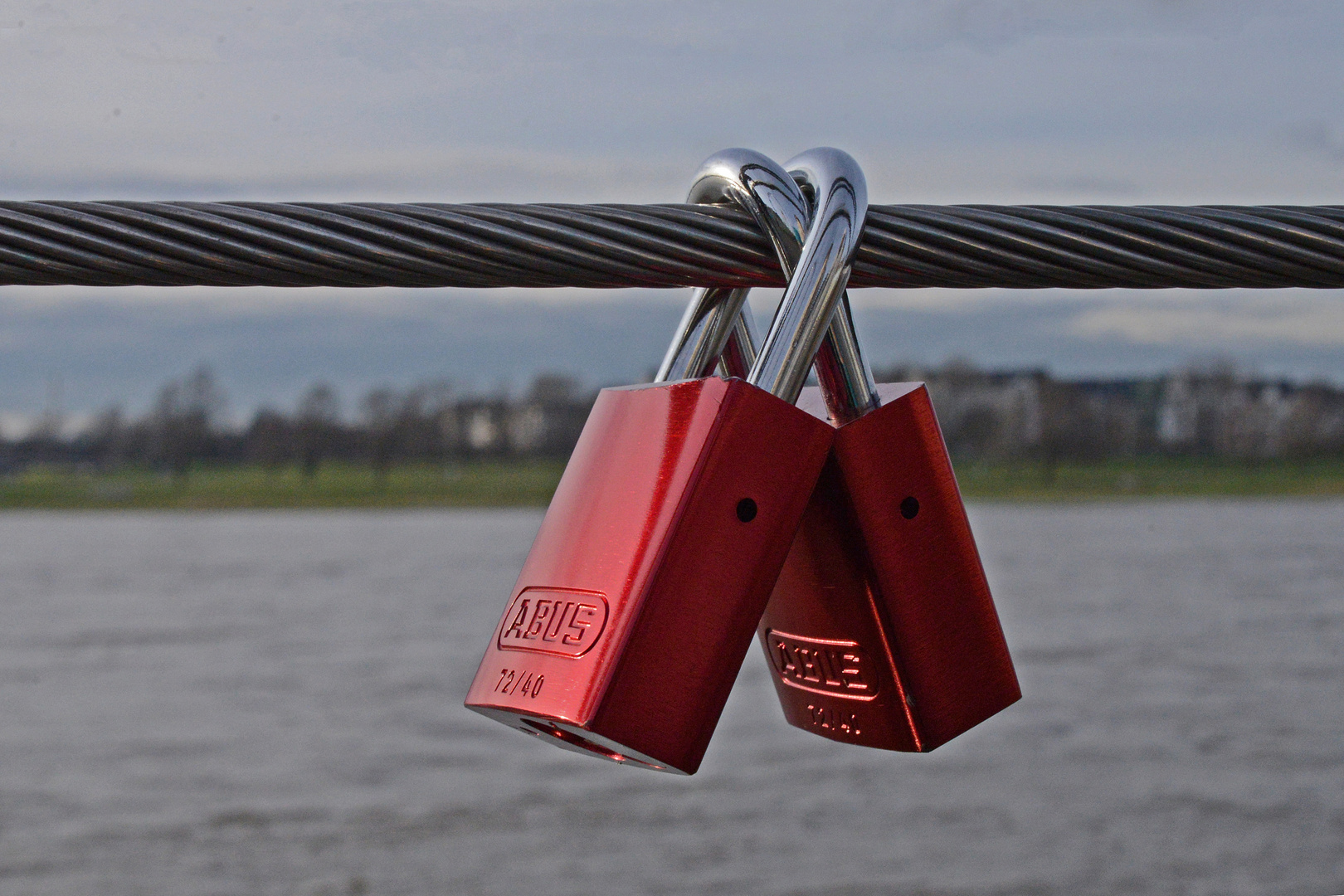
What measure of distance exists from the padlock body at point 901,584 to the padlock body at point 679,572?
2.7 inches

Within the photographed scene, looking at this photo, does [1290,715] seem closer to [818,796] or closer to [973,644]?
[818,796]

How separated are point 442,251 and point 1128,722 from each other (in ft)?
71.9

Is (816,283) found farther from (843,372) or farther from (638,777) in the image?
(638,777)

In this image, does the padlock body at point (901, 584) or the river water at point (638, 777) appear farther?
the river water at point (638, 777)

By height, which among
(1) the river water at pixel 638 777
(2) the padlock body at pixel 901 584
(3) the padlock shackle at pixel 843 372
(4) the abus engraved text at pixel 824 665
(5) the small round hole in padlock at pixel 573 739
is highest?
(3) the padlock shackle at pixel 843 372

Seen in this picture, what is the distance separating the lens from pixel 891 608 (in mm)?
736

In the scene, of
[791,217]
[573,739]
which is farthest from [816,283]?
[573,739]

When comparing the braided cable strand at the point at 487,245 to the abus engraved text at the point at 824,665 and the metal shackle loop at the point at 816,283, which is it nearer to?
the metal shackle loop at the point at 816,283

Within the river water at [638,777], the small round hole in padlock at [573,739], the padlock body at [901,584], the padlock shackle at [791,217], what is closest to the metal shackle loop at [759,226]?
the padlock shackle at [791,217]

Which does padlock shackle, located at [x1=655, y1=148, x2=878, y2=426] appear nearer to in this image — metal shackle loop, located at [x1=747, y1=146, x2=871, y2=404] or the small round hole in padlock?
metal shackle loop, located at [x1=747, y1=146, x2=871, y2=404]

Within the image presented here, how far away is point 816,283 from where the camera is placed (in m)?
0.73

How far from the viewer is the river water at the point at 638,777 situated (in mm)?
14789

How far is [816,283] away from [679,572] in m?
0.20

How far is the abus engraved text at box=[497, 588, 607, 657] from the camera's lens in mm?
668
